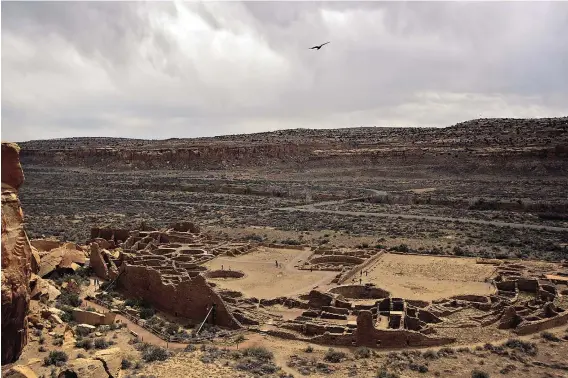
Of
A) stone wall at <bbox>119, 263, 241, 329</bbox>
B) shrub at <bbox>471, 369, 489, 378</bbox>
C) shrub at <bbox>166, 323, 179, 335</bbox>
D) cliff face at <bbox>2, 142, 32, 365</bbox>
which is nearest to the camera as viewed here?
cliff face at <bbox>2, 142, 32, 365</bbox>

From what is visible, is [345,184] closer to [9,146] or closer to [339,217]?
[339,217]

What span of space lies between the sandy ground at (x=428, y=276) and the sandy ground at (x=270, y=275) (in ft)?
10.00

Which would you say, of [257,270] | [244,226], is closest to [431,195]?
[244,226]

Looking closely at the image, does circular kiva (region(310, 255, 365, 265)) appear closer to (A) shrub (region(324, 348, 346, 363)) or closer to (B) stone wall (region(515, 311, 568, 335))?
(B) stone wall (region(515, 311, 568, 335))

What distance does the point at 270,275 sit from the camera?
30922mm

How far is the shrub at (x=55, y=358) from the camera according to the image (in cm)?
1650

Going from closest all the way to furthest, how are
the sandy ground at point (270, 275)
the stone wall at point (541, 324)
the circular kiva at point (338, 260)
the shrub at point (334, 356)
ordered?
1. the shrub at point (334, 356)
2. the stone wall at point (541, 324)
3. the sandy ground at point (270, 275)
4. the circular kiva at point (338, 260)

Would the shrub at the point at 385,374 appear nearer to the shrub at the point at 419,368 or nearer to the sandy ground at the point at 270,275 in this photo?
the shrub at the point at 419,368

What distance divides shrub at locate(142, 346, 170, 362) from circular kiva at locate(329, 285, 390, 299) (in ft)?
34.5

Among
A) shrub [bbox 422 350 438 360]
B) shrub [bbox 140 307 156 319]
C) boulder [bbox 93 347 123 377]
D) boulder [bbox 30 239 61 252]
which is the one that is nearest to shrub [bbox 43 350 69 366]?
boulder [bbox 93 347 123 377]

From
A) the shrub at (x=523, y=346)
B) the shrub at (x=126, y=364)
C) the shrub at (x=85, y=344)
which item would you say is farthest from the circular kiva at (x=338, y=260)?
the shrub at (x=126, y=364)

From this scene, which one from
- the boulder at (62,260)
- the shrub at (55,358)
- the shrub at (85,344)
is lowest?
the shrub at (85,344)

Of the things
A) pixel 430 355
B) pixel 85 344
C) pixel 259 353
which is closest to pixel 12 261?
pixel 85 344

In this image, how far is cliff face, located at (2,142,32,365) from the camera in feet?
49.6
